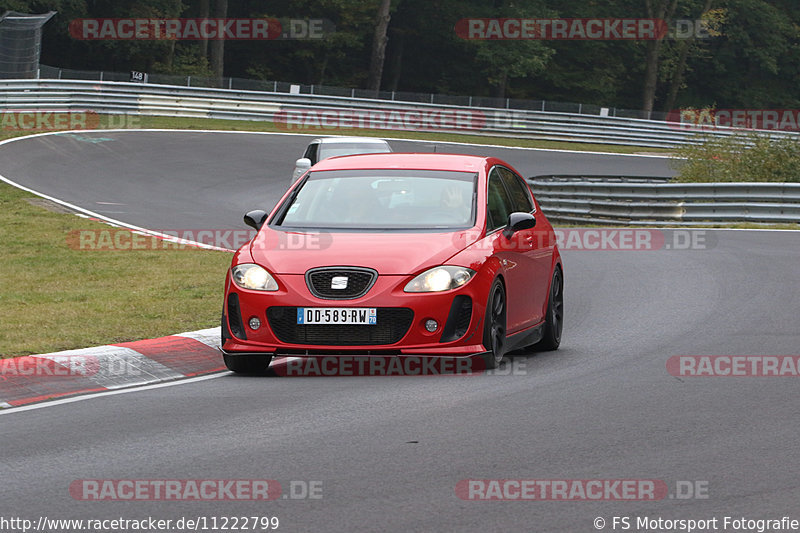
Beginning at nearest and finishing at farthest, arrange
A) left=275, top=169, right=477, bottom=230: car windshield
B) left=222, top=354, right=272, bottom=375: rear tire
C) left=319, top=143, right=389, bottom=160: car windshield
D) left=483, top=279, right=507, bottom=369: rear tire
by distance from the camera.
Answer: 1. left=483, top=279, right=507, bottom=369: rear tire
2. left=222, top=354, right=272, bottom=375: rear tire
3. left=275, top=169, right=477, bottom=230: car windshield
4. left=319, top=143, right=389, bottom=160: car windshield

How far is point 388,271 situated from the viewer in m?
9.08

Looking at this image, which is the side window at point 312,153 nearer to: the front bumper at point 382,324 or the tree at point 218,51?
the front bumper at point 382,324

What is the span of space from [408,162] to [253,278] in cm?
207

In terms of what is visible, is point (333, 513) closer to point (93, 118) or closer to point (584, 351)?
point (584, 351)

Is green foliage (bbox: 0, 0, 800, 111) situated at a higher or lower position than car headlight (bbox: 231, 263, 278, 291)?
higher

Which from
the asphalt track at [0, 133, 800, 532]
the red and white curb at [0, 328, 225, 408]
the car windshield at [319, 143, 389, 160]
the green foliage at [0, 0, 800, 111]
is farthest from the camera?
the green foliage at [0, 0, 800, 111]

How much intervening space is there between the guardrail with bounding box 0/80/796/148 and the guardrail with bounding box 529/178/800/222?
67.4 feet

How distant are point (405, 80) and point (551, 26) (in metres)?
9.36

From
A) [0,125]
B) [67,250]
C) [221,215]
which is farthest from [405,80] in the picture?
[67,250]

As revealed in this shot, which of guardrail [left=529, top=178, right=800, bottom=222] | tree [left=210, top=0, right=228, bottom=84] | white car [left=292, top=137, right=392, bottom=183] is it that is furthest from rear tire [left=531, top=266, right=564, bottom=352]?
tree [left=210, top=0, right=228, bottom=84]

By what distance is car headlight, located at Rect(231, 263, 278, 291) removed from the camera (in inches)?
362

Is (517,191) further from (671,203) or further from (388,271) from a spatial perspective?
(671,203)

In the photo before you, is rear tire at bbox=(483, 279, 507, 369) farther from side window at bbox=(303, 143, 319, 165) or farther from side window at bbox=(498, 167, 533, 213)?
side window at bbox=(303, 143, 319, 165)

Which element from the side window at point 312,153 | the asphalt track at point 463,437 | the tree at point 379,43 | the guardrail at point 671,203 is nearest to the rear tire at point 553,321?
the asphalt track at point 463,437
